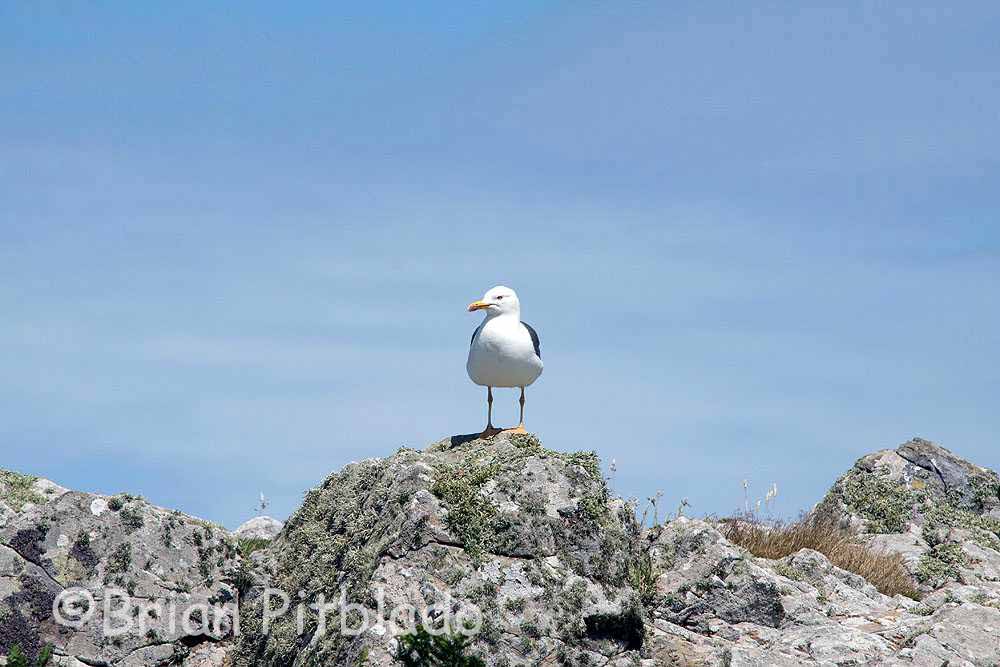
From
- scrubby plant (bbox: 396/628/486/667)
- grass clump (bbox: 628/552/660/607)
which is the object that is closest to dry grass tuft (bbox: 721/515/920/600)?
grass clump (bbox: 628/552/660/607)

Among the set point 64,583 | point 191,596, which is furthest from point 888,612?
point 64,583

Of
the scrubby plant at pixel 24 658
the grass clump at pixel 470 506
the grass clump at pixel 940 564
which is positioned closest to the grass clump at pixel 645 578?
the grass clump at pixel 470 506

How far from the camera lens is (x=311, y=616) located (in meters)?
14.1

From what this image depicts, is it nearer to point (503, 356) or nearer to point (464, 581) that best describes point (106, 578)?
point (464, 581)

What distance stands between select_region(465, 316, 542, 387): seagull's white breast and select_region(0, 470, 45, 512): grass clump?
6.45m

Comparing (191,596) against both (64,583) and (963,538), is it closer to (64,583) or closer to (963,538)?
(64,583)

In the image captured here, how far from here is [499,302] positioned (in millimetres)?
17219

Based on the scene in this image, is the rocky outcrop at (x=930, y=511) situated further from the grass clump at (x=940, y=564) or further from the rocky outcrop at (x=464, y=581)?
the rocky outcrop at (x=464, y=581)

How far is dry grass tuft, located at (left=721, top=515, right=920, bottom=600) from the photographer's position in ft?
60.7

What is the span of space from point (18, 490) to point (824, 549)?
1284 centimetres

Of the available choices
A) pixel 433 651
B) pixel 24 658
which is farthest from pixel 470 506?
pixel 24 658

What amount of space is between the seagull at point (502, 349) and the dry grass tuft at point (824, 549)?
15.0 feet

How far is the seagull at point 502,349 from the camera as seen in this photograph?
16.7 meters

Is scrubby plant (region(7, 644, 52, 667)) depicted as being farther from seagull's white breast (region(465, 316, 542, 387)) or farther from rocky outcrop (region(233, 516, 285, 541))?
seagull's white breast (region(465, 316, 542, 387))
